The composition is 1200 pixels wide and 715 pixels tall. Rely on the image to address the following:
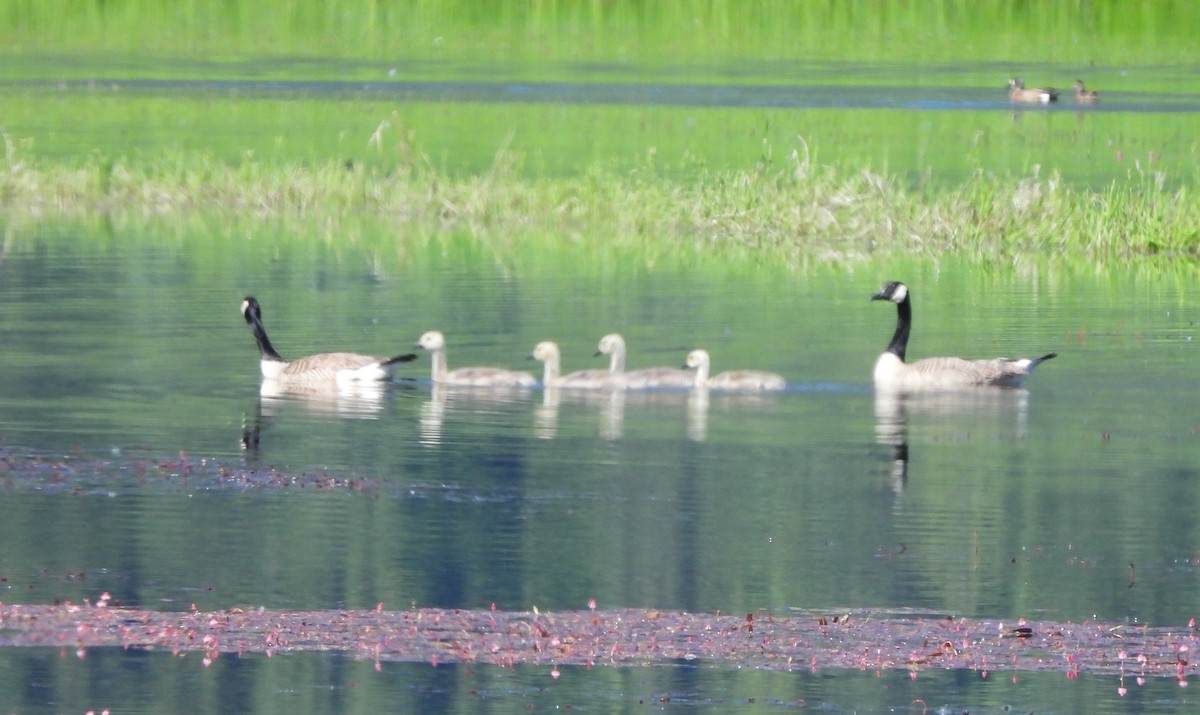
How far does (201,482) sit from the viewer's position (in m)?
15.5

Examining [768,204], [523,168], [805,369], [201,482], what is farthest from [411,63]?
[201,482]

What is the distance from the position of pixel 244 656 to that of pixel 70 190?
27.2 metres

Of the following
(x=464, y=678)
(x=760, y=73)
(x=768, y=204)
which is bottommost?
(x=464, y=678)

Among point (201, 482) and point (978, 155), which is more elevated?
point (978, 155)

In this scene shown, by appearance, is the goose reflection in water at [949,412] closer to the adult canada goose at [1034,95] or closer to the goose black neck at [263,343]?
the goose black neck at [263,343]

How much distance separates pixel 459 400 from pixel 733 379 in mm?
2160

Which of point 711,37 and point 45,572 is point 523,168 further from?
point 711,37

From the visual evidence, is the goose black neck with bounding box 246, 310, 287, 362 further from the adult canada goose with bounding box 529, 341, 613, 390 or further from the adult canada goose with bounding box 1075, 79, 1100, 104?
the adult canada goose with bounding box 1075, 79, 1100, 104

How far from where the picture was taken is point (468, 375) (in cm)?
2080

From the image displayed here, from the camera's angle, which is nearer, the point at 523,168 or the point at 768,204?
the point at 768,204

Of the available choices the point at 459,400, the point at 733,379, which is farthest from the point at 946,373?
the point at 459,400

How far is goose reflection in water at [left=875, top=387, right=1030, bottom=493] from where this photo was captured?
18344 mm

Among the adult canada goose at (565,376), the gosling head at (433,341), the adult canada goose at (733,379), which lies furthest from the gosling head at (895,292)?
the gosling head at (433,341)

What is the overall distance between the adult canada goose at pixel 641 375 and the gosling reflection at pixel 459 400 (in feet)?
2.46
